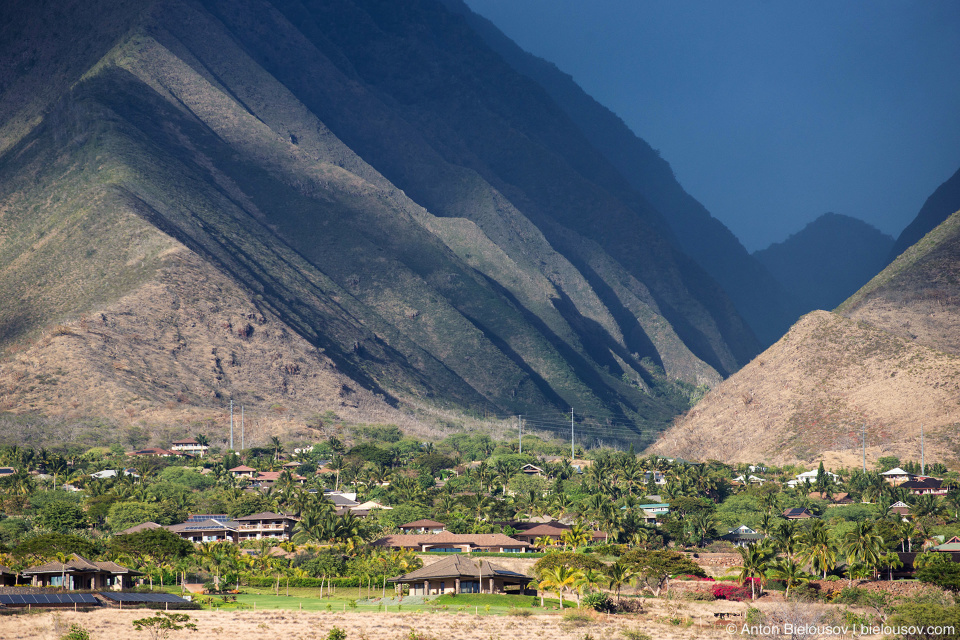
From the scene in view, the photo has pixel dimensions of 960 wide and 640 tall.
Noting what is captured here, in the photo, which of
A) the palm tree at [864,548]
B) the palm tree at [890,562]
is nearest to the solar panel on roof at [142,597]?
the palm tree at [864,548]

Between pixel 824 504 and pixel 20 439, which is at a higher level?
pixel 20 439

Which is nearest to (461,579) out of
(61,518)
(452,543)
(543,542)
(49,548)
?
(452,543)

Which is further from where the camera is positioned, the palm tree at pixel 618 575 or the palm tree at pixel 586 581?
the palm tree at pixel 618 575

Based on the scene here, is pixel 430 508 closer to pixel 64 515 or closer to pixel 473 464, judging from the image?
pixel 64 515

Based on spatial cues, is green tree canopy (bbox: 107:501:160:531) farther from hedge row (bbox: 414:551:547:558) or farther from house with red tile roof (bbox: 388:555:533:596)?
house with red tile roof (bbox: 388:555:533:596)

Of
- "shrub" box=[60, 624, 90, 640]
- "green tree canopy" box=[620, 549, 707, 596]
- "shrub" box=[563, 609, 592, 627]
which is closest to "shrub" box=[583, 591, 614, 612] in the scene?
"shrub" box=[563, 609, 592, 627]

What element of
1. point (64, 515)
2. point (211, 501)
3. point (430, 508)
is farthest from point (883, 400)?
point (64, 515)

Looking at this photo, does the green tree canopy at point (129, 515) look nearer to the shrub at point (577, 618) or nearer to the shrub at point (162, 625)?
the shrub at point (162, 625)
